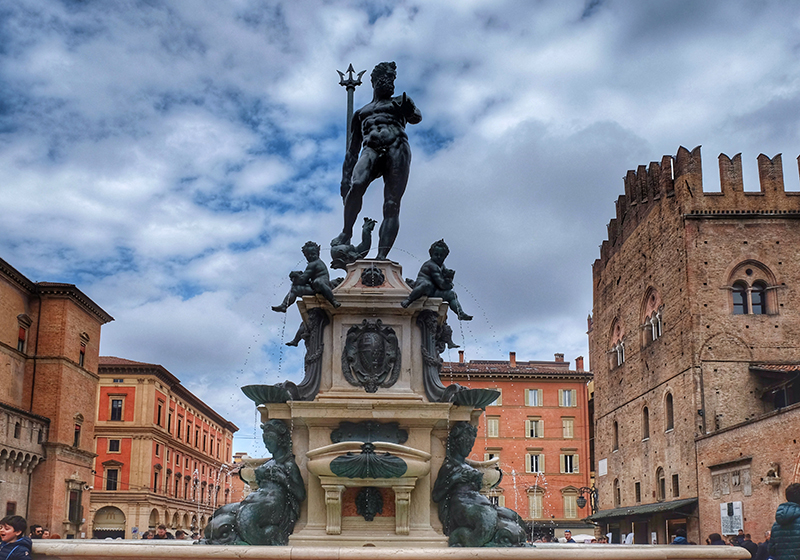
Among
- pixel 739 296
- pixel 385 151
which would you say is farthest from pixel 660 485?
pixel 385 151

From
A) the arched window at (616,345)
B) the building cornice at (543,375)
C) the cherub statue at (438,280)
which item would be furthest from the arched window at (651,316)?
the cherub statue at (438,280)

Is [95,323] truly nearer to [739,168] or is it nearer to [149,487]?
[149,487]

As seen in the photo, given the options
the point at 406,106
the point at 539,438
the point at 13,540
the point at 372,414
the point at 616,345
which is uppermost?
the point at 616,345

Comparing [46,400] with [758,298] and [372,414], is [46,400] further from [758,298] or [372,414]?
[372,414]

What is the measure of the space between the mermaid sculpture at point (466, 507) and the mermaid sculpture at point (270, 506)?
1.51 metres

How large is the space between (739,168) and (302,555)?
4237 cm

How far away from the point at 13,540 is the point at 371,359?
13.8 feet

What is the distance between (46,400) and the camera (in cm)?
5494

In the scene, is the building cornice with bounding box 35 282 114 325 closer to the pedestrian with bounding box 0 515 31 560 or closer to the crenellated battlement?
the crenellated battlement

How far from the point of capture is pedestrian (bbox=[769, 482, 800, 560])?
24.4 feet

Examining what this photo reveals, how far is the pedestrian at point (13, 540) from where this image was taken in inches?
240

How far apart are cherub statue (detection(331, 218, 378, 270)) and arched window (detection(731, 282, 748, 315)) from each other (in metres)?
35.7

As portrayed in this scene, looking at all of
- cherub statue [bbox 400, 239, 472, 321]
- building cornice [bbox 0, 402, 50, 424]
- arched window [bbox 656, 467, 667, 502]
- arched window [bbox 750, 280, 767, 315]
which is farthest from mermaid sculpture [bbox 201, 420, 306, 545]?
building cornice [bbox 0, 402, 50, 424]

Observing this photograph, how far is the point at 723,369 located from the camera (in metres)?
41.6
